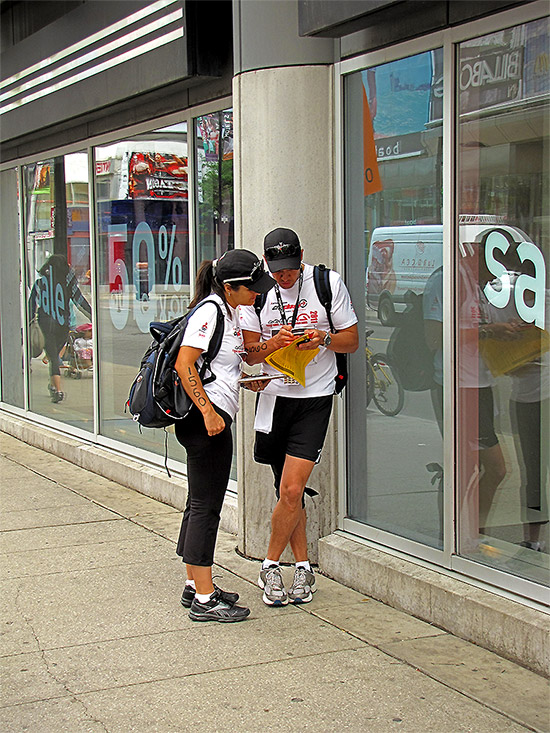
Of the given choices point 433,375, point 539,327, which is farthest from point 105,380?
point 539,327

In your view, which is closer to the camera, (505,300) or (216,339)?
(505,300)

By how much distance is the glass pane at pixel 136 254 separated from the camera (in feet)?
25.9

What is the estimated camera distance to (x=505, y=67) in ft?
15.4

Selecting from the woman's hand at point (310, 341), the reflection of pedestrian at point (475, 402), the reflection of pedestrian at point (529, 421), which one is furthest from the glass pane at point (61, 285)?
the reflection of pedestrian at point (529, 421)

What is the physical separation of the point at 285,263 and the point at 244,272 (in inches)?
10.2

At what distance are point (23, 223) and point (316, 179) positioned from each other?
6.26 meters

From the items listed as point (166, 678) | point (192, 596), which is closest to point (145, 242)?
point (192, 596)

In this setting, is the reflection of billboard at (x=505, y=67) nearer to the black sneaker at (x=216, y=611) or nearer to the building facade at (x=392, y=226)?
the building facade at (x=392, y=226)

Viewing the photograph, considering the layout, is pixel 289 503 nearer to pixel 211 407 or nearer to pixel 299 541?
pixel 299 541

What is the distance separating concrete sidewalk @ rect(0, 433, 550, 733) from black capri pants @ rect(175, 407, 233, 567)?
1.29ft

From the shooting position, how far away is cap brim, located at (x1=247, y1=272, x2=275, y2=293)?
499 cm

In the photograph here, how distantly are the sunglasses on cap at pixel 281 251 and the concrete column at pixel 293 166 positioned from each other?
0.73 metres

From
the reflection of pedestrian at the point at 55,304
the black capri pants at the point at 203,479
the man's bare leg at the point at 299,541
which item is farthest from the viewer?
the reflection of pedestrian at the point at 55,304

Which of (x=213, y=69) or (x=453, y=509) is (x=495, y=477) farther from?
(x=213, y=69)
